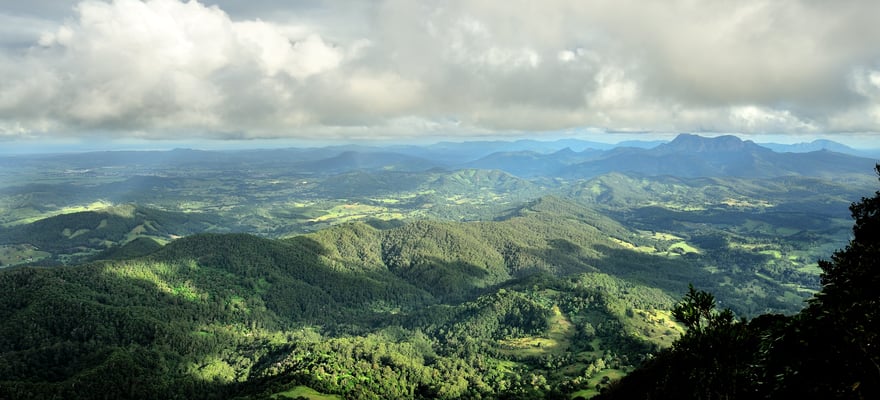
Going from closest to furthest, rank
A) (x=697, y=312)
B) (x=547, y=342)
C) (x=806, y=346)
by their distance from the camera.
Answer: (x=806, y=346) → (x=697, y=312) → (x=547, y=342)

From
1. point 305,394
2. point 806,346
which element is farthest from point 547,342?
point 806,346

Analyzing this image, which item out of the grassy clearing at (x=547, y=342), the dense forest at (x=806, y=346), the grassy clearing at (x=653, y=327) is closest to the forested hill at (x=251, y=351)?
the grassy clearing at (x=547, y=342)

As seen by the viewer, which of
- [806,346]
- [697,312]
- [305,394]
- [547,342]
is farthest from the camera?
[547,342]

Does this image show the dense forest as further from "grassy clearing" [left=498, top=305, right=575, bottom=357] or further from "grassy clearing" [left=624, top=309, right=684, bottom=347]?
"grassy clearing" [left=498, top=305, right=575, bottom=357]

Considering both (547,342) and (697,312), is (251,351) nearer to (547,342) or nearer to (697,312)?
(547,342)

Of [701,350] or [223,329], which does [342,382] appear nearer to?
[223,329]

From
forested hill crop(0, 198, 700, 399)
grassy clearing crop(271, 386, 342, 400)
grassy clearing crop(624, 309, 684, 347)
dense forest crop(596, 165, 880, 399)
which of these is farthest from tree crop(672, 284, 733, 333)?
grassy clearing crop(624, 309, 684, 347)

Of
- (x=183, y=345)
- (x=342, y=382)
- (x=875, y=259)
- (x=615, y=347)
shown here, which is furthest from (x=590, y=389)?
(x=183, y=345)

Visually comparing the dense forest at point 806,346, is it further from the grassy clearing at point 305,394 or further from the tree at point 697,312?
the grassy clearing at point 305,394
